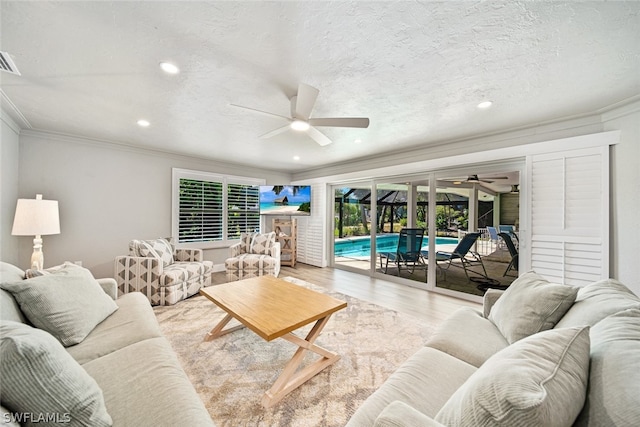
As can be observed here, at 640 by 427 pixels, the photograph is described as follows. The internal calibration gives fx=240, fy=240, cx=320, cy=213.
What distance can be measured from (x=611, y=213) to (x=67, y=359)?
433 cm

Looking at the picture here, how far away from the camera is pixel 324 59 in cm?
175

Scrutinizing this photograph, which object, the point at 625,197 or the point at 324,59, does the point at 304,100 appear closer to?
the point at 324,59

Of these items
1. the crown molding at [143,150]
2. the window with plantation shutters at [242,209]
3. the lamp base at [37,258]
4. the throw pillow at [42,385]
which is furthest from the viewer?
the window with plantation shutters at [242,209]

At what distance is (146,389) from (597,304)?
2.14 m

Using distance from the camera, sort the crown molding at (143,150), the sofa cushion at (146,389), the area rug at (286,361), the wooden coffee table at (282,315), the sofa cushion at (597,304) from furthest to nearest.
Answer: the crown molding at (143,150), the wooden coffee table at (282,315), the area rug at (286,361), the sofa cushion at (597,304), the sofa cushion at (146,389)

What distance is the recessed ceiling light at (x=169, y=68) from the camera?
1.84 m

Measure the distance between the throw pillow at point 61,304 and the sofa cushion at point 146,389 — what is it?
35cm

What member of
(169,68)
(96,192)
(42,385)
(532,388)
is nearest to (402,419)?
(532,388)

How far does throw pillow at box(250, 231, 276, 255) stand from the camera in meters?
4.49

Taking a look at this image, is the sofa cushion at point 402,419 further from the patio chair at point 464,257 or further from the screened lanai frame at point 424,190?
the patio chair at point 464,257

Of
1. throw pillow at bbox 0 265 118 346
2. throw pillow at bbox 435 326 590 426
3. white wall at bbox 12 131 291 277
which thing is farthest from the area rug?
white wall at bbox 12 131 291 277

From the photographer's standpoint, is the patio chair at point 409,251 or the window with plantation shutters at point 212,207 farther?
the window with plantation shutters at point 212,207

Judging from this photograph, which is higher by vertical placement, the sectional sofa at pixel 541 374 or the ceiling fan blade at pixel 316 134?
the ceiling fan blade at pixel 316 134

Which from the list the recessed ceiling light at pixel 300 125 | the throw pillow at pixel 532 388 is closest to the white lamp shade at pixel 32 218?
the recessed ceiling light at pixel 300 125
